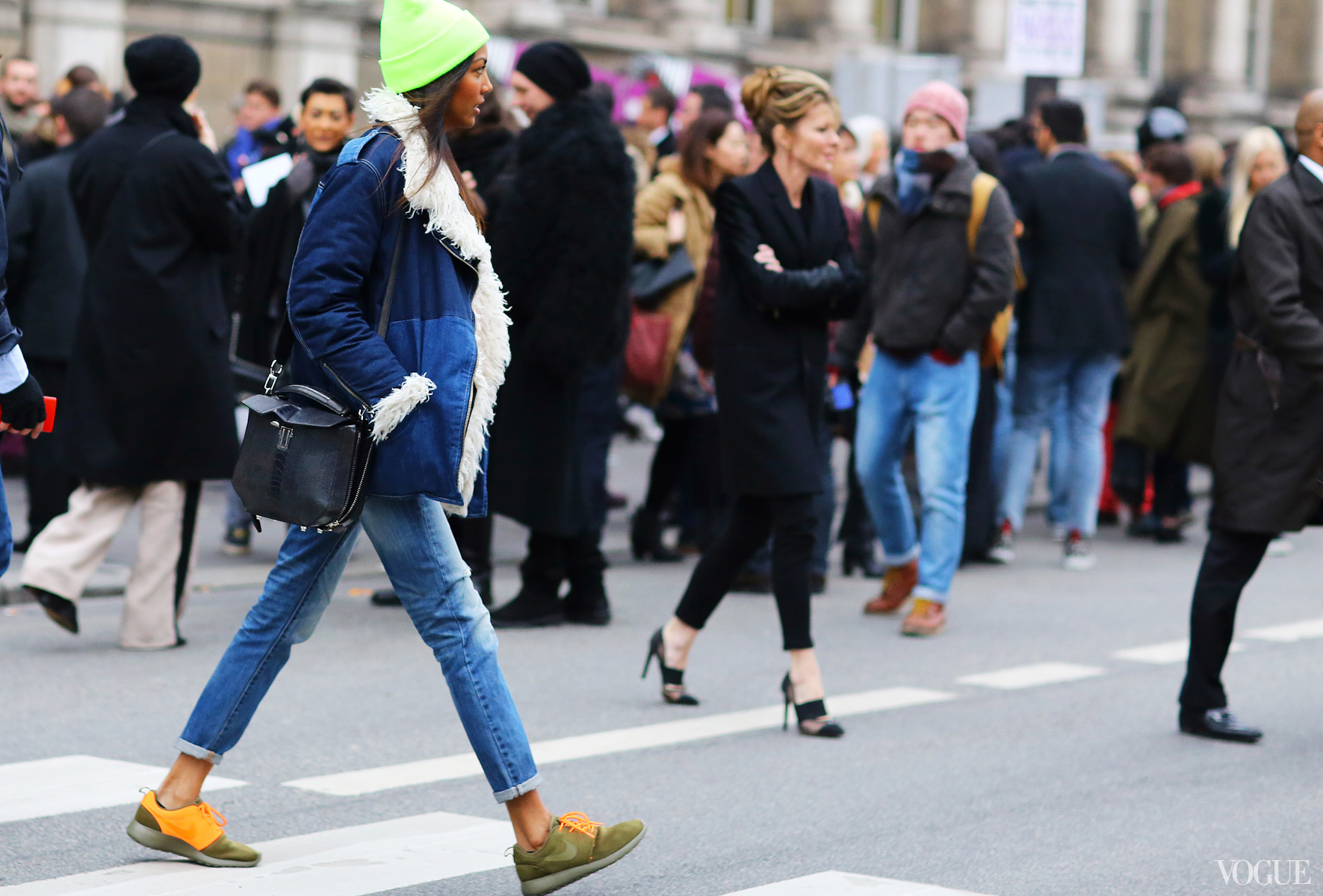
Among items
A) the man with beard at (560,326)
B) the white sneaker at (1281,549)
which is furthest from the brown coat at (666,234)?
the white sneaker at (1281,549)

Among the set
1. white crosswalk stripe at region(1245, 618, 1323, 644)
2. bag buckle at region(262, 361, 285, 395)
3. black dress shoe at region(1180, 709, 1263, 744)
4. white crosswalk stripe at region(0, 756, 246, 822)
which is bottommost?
white crosswalk stripe at region(1245, 618, 1323, 644)

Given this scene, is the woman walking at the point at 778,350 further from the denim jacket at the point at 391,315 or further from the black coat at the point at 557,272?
the denim jacket at the point at 391,315

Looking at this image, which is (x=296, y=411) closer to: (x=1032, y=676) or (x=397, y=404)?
(x=397, y=404)

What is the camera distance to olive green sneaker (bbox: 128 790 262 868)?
4.55 m

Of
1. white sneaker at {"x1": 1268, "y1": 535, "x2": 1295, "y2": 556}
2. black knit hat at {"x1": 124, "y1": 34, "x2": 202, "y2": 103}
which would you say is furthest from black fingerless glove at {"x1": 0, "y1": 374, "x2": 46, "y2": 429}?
white sneaker at {"x1": 1268, "y1": 535, "x2": 1295, "y2": 556}

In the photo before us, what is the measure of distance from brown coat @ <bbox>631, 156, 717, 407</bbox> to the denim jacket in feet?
16.2

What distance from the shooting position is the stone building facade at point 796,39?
59.8ft

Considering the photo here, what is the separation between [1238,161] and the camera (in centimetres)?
942

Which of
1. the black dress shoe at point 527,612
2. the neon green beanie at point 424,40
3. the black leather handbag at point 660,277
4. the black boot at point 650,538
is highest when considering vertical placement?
the neon green beanie at point 424,40

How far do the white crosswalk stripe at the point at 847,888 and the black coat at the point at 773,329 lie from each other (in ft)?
6.28

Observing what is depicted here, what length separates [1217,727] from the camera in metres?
6.41

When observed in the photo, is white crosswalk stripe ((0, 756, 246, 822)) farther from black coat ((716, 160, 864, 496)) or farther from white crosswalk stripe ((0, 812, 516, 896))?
black coat ((716, 160, 864, 496))

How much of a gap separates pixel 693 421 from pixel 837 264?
3440 millimetres

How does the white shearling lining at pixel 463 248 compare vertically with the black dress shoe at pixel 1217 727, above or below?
above
